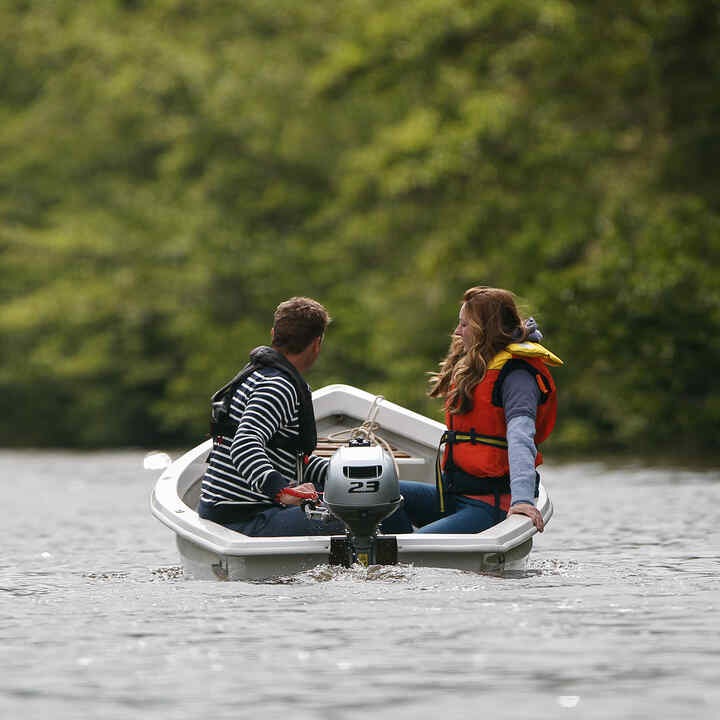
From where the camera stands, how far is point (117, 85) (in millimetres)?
37375

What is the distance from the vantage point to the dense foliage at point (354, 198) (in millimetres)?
24625

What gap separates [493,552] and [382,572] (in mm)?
484

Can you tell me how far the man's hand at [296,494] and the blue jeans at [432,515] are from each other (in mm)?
574

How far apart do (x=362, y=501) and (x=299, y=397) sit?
2.00 ft

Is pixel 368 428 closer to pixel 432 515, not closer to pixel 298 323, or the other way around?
pixel 432 515

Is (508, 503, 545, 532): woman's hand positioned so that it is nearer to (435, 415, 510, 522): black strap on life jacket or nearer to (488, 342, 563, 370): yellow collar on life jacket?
(435, 415, 510, 522): black strap on life jacket

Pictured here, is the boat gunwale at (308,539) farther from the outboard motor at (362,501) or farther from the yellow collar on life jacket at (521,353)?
the yellow collar on life jacket at (521,353)

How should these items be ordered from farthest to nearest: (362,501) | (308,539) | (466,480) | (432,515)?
(432,515) < (466,480) < (308,539) < (362,501)

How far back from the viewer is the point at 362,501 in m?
7.49

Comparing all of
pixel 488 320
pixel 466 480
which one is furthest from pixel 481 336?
pixel 466 480

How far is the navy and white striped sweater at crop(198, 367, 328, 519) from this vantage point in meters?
7.68

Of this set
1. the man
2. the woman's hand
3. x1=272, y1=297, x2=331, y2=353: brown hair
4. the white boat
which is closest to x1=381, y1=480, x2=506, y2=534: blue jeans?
the white boat

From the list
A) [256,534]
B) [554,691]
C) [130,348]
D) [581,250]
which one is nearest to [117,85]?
[130,348]

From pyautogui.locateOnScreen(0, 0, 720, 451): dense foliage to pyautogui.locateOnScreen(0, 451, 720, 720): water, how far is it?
13.9 m
